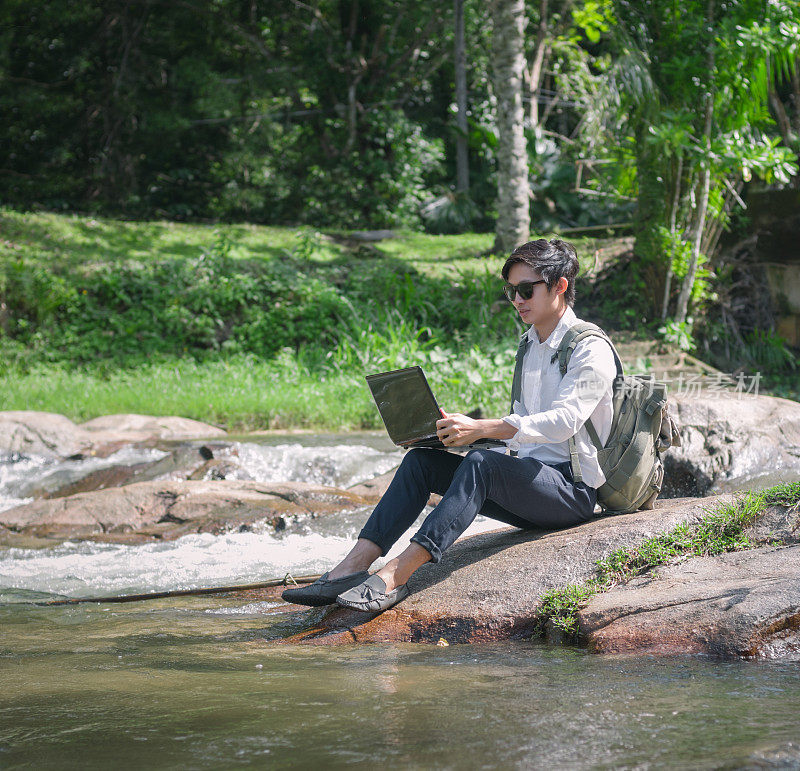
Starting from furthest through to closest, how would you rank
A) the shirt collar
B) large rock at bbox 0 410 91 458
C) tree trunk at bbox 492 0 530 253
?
tree trunk at bbox 492 0 530 253
large rock at bbox 0 410 91 458
the shirt collar

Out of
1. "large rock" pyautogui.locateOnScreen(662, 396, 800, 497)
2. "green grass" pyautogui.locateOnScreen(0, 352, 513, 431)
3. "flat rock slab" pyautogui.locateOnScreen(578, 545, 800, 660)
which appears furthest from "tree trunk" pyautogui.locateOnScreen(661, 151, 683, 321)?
"flat rock slab" pyautogui.locateOnScreen(578, 545, 800, 660)

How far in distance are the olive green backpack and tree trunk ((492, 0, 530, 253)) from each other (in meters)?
10.1

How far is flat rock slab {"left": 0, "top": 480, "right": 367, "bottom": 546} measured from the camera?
6625 mm

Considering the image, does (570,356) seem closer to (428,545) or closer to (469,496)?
(469,496)

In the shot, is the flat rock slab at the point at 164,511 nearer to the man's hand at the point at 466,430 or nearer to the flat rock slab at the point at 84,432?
the flat rock slab at the point at 84,432

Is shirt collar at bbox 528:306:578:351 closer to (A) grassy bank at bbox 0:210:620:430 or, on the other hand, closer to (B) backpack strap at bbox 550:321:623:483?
(B) backpack strap at bbox 550:321:623:483

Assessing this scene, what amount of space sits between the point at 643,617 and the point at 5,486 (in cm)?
665

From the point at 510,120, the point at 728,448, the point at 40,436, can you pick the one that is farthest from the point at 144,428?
the point at 510,120

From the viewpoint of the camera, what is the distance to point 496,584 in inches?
157

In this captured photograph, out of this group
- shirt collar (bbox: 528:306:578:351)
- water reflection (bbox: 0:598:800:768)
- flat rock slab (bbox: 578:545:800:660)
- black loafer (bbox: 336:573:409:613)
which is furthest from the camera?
shirt collar (bbox: 528:306:578:351)

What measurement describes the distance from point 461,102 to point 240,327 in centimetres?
856

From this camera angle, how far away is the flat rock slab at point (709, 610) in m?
3.21

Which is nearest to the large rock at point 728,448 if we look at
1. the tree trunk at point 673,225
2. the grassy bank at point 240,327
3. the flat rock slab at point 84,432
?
the grassy bank at point 240,327

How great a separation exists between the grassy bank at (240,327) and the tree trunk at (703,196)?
7.35 ft
